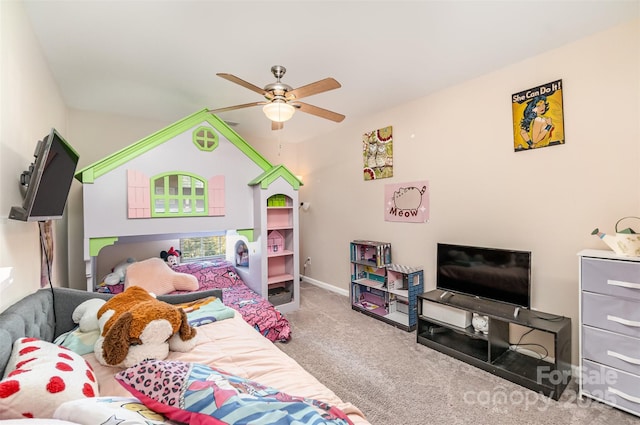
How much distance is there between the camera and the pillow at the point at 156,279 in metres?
2.84

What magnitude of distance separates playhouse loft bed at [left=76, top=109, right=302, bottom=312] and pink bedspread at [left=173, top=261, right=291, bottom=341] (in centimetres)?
21

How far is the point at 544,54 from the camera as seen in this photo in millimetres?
2258

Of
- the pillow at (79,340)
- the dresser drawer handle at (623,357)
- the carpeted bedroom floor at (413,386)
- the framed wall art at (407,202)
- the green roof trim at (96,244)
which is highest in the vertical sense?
the framed wall art at (407,202)

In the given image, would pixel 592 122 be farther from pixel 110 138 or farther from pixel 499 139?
pixel 110 138

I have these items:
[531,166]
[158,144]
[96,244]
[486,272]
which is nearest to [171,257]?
[96,244]

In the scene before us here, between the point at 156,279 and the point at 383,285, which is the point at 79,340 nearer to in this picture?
the point at 156,279

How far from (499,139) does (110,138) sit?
4.32 m

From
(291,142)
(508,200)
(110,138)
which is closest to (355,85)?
(508,200)

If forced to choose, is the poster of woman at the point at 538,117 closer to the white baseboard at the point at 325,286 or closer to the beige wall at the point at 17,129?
the white baseboard at the point at 325,286

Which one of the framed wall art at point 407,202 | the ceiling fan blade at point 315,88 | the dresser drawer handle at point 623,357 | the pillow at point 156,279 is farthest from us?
the framed wall art at point 407,202

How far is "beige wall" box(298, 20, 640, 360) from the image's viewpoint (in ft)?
6.47

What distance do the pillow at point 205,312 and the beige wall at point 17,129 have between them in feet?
2.94

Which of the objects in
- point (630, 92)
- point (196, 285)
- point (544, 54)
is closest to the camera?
point (630, 92)

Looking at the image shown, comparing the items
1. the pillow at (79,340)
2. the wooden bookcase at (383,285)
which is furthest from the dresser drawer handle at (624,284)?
the pillow at (79,340)
